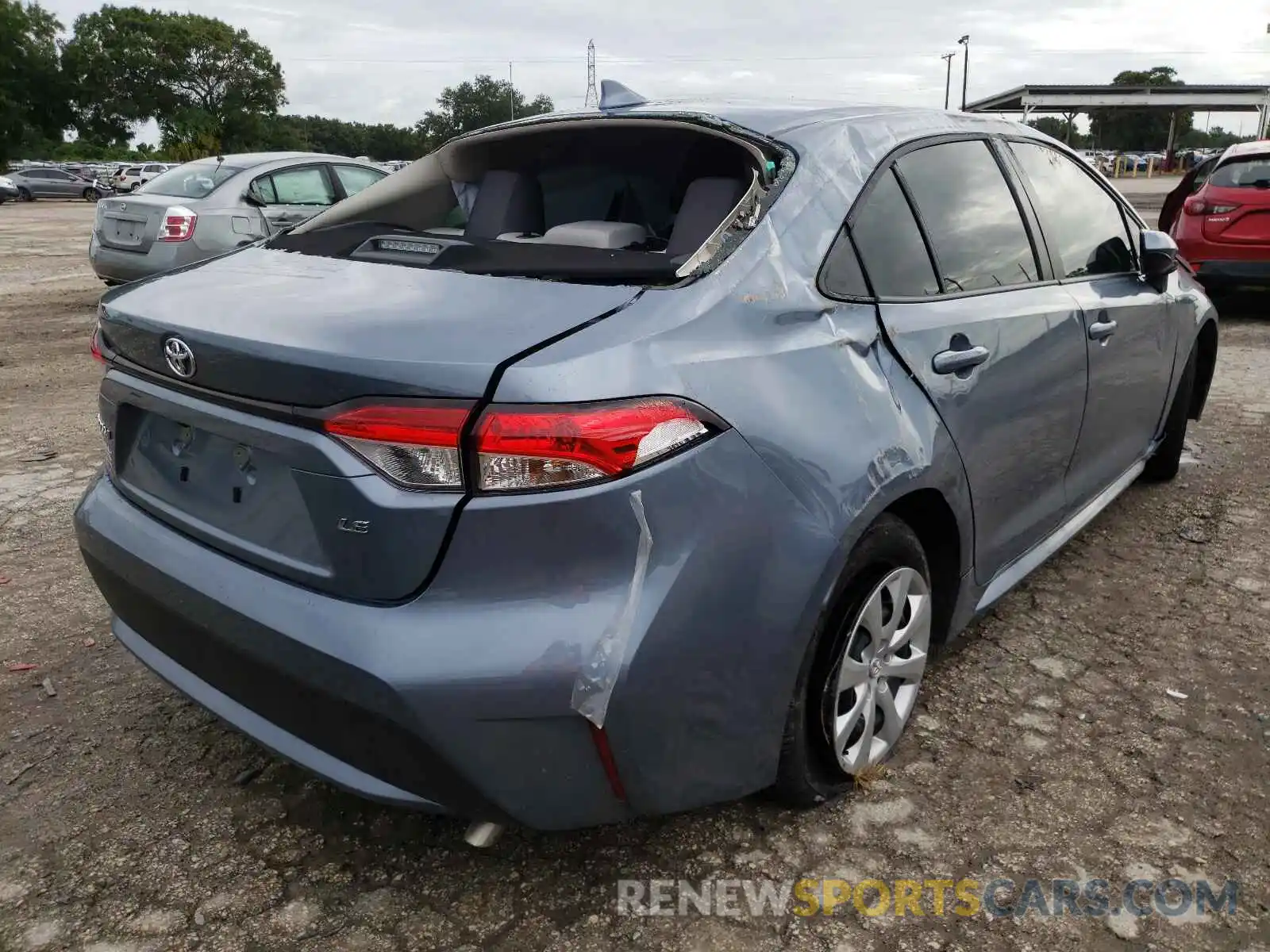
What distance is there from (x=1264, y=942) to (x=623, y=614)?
141 cm

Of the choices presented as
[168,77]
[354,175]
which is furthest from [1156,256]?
[168,77]

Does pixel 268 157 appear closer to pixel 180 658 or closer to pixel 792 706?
pixel 180 658

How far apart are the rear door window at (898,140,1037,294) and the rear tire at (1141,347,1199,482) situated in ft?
5.44

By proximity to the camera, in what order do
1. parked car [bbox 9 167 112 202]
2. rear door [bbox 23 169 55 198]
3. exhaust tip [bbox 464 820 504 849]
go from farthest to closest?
rear door [bbox 23 169 55 198]
parked car [bbox 9 167 112 202]
exhaust tip [bbox 464 820 504 849]

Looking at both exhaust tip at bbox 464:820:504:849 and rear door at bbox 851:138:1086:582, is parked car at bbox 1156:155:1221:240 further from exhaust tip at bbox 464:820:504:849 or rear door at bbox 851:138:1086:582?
exhaust tip at bbox 464:820:504:849

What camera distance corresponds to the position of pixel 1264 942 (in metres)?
1.90

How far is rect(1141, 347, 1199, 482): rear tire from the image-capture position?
414cm

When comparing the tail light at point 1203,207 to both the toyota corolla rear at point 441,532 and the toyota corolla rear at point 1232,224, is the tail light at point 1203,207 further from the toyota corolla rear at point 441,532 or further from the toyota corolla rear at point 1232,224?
the toyota corolla rear at point 441,532

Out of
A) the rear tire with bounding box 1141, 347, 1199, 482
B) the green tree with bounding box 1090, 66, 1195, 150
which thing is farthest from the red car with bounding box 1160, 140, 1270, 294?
the green tree with bounding box 1090, 66, 1195, 150

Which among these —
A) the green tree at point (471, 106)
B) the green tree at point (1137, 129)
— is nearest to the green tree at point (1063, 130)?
the green tree at point (1137, 129)

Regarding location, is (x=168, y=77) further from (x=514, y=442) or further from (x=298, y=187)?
(x=514, y=442)

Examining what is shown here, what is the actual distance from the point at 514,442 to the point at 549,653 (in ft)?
1.13

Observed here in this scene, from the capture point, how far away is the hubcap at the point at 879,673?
2.14m

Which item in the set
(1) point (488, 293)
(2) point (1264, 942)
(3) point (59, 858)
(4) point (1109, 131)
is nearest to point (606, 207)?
(1) point (488, 293)
